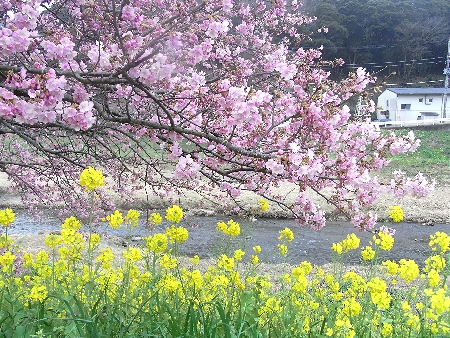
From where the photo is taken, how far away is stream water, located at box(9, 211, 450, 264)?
1108 cm

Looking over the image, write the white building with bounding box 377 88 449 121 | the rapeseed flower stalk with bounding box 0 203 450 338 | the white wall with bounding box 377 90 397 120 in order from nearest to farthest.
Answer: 1. the rapeseed flower stalk with bounding box 0 203 450 338
2. the white building with bounding box 377 88 449 121
3. the white wall with bounding box 377 90 397 120

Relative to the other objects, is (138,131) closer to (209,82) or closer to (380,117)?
(209,82)

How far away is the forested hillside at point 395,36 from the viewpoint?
163ft

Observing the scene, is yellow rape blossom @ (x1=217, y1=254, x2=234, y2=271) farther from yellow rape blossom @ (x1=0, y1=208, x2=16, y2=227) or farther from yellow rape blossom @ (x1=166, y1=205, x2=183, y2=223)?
yellow rape blossom @ (x1=0, y1=208, x2=16, y2=227)

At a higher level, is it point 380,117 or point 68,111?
point 380,117

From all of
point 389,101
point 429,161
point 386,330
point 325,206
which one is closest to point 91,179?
point 386,330

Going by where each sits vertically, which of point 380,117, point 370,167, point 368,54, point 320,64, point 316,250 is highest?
point 368,54

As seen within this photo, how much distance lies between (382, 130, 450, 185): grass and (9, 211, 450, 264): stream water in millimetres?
7301

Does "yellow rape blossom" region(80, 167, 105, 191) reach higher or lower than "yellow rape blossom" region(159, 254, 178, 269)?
higher

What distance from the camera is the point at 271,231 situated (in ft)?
44.7

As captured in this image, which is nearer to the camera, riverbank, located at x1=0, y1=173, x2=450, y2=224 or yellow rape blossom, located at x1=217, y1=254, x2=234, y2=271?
yellow rape blossom, located at x1=217, y1=254, x2=234, y2=271

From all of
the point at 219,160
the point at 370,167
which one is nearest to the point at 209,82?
the point at 219,160

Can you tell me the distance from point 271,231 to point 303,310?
10147mm

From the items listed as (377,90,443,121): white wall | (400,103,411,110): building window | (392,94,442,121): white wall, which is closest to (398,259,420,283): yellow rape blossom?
(377,90,443,121): white wall
